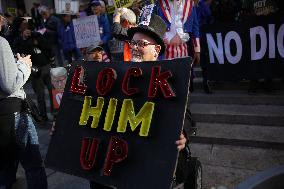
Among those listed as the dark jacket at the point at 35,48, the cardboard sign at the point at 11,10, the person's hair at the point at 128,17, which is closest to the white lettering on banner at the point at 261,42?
the person's hair at the point at 128,17

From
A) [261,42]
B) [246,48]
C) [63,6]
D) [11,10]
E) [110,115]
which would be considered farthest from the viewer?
[11,10]

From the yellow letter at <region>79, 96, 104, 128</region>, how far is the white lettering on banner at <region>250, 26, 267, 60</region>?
13.1 feet

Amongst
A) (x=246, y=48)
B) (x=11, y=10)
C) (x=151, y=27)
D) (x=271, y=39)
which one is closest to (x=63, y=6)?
(x=246, y=48)

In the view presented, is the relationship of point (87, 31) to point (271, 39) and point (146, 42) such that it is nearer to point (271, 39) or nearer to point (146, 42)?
point (271, 39)

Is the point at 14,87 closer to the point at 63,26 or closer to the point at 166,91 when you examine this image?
the point at 166,91

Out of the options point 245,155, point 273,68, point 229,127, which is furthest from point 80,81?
point 273,68

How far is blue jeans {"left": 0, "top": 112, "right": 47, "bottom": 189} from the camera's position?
9.18ft

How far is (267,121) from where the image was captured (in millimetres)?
4789

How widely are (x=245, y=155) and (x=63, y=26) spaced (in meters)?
5.82

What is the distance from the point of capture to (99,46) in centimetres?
454

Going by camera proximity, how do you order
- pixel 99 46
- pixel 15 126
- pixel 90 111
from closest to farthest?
pixel 90 111, pixel 15 126, pixel 99 46

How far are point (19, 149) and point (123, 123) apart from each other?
1.24 m

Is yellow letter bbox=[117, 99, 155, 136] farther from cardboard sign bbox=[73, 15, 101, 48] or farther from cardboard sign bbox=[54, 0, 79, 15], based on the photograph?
cardboard sign bbox=[54, 0, 79, 15]

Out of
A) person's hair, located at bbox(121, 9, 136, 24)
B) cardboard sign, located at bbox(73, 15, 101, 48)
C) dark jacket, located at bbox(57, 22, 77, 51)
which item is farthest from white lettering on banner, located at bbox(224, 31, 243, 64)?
dark jacket, located at bbox(57, 22, 77, 51)
